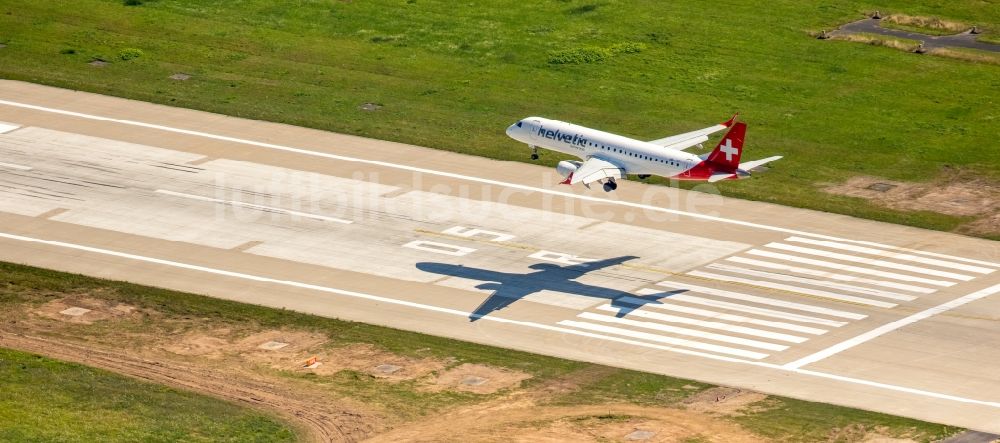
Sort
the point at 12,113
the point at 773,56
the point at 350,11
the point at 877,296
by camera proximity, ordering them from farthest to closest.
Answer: the point at 350,11
the point at 773,56
the point at 12,113
the point at 877,296

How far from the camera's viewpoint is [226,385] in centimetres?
8944

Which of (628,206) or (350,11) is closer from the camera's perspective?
(628,206)

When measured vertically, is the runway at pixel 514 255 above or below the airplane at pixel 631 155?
below

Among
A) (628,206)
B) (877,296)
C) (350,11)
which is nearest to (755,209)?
(628,206)

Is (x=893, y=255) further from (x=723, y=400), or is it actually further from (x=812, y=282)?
(x=723, y=400)

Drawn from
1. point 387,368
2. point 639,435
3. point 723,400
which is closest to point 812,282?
point 723,400

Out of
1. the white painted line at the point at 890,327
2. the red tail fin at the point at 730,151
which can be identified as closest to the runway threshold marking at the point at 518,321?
the white painted line at the point at 890,327

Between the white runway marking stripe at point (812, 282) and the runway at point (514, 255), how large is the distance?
6.8 inches

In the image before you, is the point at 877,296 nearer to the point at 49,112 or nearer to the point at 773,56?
the point at 773,56

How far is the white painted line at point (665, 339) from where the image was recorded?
94500 millimetres

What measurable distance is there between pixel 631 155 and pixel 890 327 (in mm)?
22398

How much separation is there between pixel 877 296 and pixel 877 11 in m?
58.0

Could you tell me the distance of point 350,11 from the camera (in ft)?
508

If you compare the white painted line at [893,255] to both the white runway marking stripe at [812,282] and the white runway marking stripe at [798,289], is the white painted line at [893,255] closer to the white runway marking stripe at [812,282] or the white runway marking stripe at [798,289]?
the white runway marking stripe at [812,282]
